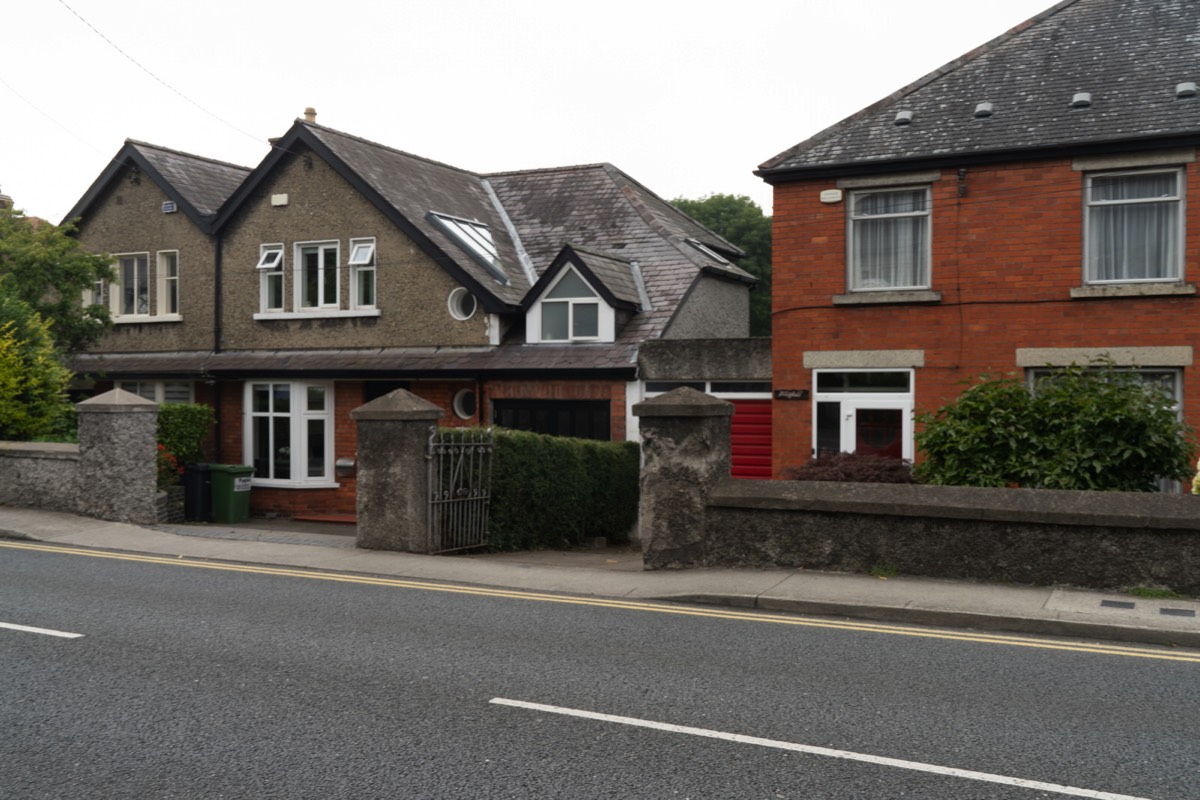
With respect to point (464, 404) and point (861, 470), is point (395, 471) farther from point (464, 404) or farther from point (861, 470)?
point (464, 404)

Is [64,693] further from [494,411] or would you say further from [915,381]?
[494,411]

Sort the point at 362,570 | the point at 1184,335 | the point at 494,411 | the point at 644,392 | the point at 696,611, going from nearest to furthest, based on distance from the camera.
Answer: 1. the point at 696,611
2. the point at 362,570
3. the point at 1184,335
4. the point at 644,392
5. the point at 494,411

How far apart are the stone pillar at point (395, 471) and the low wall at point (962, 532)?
3.82m

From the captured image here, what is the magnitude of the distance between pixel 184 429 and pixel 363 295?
433cm

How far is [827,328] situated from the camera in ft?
56.0

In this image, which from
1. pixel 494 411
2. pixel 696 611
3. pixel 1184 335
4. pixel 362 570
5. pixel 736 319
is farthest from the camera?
pixel 736 319

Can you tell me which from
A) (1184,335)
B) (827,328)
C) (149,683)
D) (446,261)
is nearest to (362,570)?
(149,683)

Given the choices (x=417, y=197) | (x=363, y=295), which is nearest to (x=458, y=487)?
(x=363, y=295)

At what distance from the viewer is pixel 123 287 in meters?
25.1

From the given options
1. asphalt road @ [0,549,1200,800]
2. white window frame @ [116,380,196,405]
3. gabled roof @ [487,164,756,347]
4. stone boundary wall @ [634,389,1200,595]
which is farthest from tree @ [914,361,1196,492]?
white window frame @ [116,380,196,405]

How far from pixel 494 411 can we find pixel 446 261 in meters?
2.99

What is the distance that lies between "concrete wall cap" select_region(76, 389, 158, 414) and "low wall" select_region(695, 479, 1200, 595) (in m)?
9.33

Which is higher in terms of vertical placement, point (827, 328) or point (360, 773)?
point (827, 328)

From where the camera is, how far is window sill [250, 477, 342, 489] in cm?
2219
